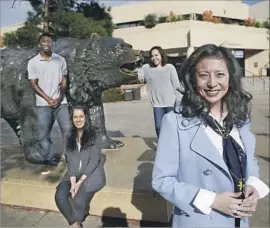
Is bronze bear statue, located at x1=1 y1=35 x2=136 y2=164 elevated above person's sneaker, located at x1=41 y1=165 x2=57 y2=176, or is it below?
above

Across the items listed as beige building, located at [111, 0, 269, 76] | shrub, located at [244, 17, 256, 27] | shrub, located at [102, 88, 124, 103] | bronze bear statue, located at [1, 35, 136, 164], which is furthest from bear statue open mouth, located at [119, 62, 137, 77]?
shrub, located at [244, 17, 256, 27]

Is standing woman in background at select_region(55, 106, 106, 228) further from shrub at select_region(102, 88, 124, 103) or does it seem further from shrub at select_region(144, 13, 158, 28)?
shrub at select_region(144, 13, 158, 28)

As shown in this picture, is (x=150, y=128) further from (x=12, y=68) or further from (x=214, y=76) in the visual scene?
(x=214, y=76)

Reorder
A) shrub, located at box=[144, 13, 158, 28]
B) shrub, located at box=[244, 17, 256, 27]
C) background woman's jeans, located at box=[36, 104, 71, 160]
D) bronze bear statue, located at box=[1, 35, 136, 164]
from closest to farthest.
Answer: background woman's jeans, located at box=[36, 104, 71, 160] < bronze bear statue, located at box=[1, 35, 136, 164] < shrub, located at box=[144, 13, 158, 28] < shrub, located at box=[244, 17, 256, 27]

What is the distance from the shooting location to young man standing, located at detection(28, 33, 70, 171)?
3.45 meters

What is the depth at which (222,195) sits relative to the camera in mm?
1267

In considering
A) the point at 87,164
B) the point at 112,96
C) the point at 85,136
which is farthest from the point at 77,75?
the point at 112,96

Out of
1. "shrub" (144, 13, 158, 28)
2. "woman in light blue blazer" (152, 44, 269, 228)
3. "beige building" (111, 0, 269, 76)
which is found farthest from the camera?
"shrub" (144, 13, 158, 28)

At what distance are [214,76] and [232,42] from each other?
29.8 metres

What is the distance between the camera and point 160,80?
4.32 m

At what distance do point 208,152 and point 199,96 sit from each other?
24 cm

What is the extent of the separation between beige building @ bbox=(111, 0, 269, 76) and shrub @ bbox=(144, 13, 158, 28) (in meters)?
0.28

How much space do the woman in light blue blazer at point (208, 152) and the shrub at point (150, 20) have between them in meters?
26.7

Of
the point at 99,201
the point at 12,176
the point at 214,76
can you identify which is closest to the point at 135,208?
the point at 99,201
